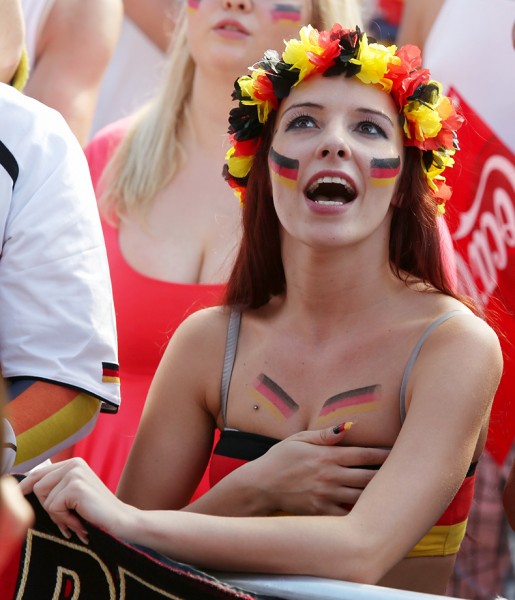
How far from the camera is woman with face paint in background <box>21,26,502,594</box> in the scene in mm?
2002

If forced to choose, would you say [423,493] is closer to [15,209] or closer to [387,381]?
[387,381]

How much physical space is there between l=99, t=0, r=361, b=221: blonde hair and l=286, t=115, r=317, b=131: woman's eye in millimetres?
971

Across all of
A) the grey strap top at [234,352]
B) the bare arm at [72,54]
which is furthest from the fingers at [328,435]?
the bare arm at [72,54]

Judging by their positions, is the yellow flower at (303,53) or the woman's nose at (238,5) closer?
the yellow flower at (303,53)

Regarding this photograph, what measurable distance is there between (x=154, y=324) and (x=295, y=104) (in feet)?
2.93

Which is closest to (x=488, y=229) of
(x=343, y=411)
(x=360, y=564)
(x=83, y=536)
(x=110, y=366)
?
(x=343, y=411)

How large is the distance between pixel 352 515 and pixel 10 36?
1178 mm

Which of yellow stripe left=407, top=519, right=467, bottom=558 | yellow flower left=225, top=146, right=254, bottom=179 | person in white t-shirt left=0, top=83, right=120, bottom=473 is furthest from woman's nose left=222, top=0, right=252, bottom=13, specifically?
yellow stripe left=407, top=519, right=467, bottom=558

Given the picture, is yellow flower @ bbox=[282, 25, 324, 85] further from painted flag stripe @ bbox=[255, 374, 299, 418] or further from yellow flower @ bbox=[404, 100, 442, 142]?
painted flag stripe @ bbox=[255, 374, 299, 418]

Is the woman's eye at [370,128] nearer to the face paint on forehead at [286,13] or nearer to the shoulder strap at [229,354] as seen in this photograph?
the shoulder strap at [229,354]

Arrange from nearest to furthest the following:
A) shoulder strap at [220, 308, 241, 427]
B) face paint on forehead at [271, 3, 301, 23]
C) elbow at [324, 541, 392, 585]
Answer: elbow at [324, 541, 392, 585] < shoulder strap at [220, 308, 241, 427] < face paint on forehead at [271, 3, 301, 23]

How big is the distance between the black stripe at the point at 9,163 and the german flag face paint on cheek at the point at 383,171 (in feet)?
2.13

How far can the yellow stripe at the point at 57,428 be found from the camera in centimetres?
203

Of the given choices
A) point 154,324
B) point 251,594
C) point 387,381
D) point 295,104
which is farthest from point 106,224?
point 251,594
